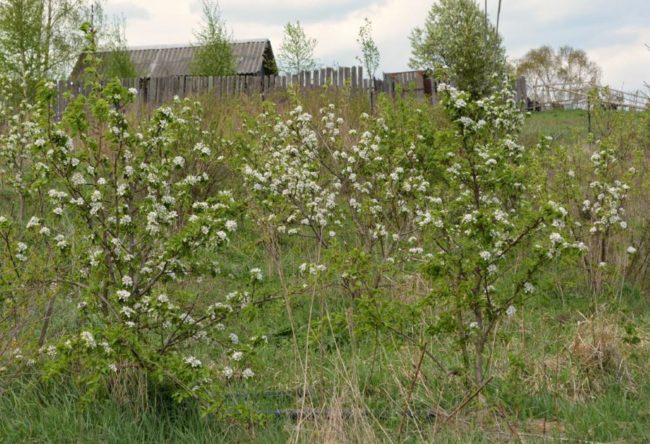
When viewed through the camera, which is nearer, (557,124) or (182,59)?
(557,124)

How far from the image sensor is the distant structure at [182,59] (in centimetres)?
4022

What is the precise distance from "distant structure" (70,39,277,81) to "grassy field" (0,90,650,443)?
3602 cm

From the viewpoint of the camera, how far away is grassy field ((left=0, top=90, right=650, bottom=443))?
11.4ft

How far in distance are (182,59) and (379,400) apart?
40.9 meters

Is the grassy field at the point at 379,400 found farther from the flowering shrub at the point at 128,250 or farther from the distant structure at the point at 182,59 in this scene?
the distant structure at the point at 182,59

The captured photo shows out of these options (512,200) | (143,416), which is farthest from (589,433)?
(512,200)

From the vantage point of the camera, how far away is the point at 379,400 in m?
4.04

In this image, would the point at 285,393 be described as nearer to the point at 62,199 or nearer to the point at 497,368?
the point at 497,368

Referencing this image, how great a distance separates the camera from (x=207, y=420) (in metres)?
3.79

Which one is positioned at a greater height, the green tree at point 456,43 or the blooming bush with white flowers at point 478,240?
the green tree at point 456,43

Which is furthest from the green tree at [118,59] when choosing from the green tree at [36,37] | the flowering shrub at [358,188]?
the flowering shrub at [358,188]

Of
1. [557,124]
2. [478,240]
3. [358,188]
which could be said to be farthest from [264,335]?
Result: [557,124]

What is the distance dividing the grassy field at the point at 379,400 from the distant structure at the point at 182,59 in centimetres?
3602

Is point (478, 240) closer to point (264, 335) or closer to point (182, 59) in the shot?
point (264, 335)
